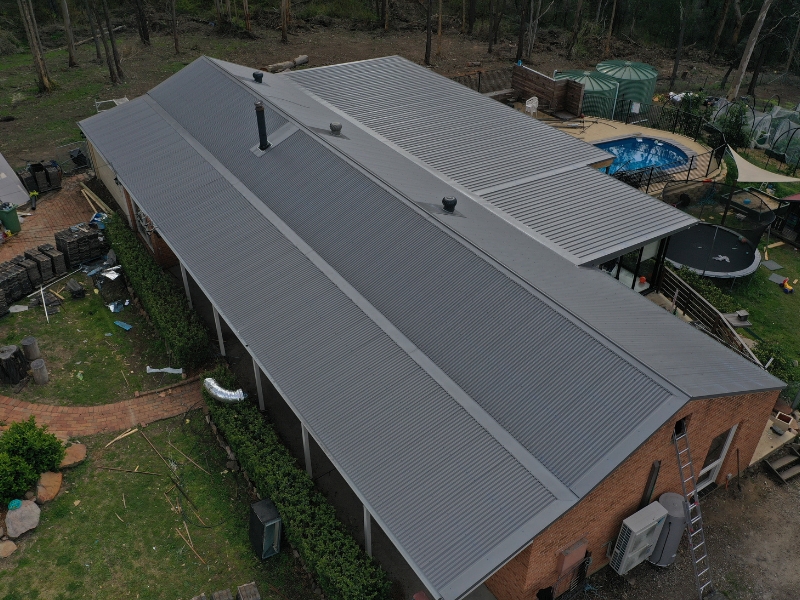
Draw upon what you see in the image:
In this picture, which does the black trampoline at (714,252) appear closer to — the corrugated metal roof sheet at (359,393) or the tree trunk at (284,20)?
Result: the corrugated metal roof sheet at (359,393)

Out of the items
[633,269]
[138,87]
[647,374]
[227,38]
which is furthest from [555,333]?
[227,38]

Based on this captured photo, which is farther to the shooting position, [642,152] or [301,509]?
[642,152]

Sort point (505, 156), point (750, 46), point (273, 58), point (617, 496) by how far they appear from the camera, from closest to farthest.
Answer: point (617, 496) → point (505, 156) → point (750, 46) → point (273, 58)

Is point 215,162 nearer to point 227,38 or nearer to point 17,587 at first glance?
point 17,587

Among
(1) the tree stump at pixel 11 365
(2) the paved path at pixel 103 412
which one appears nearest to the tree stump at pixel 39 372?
(1) the tree stump at pixel 11 365

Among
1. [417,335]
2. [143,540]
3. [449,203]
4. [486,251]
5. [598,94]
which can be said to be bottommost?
[143,540]

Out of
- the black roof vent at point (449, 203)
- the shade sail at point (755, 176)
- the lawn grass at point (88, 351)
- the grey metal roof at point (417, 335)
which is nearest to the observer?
→ the grey metal roof at point (417, 335)

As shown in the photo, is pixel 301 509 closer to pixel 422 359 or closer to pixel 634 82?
pixel 422 359

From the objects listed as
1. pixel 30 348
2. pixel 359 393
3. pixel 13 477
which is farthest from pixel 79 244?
pixel 359 393
